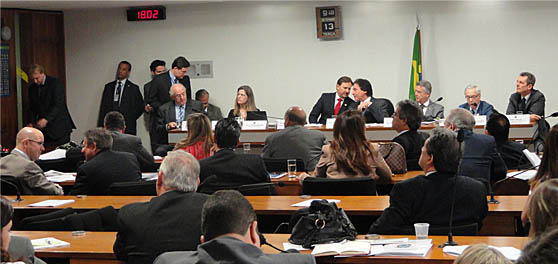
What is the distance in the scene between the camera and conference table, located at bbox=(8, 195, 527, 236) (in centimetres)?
441

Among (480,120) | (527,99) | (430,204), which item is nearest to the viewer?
(430,204)

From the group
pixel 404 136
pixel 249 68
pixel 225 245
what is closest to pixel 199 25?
pixel 249 68

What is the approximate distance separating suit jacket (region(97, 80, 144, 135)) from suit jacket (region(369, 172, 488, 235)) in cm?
870

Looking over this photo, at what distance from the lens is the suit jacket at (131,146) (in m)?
7.27

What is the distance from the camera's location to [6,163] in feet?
19.2

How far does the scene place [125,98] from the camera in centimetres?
1221

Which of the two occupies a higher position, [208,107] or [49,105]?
[49,105]

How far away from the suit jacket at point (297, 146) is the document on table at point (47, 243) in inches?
131

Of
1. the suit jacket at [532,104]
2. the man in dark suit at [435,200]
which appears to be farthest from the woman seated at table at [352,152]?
the suit jacket at [532,104]

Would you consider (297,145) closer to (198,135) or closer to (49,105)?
(198,135)

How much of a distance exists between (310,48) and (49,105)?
407 centimetres

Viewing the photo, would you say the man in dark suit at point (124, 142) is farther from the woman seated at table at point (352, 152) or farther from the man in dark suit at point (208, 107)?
the man in dark suit at point (208, 107)

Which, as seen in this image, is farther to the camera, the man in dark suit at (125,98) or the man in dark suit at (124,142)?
the man in dark suit at (125,98)

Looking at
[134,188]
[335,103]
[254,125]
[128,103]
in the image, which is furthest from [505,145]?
[128,103]
